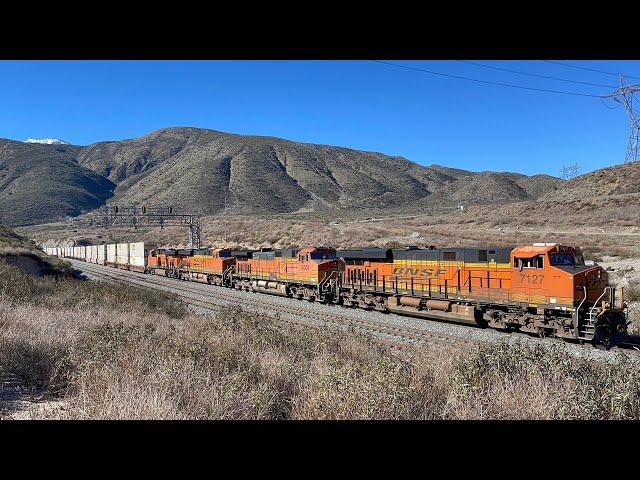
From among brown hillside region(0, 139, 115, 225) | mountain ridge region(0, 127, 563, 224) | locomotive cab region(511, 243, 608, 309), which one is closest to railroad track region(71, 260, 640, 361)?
locomotive cab region(511, 243, 608, 309)

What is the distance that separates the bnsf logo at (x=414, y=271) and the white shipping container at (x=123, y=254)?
148ft

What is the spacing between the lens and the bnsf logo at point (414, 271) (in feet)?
64.7

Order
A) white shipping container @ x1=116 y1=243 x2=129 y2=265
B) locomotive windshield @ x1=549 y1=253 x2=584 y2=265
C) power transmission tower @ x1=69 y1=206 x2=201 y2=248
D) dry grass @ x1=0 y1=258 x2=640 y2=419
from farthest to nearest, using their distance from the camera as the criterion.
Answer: white shipping container @ x1=116 y1=243 x2=129 y2=265, power transmission tower @ x1=69 y1=206 x2=201 y2=248, locomotive windshield @ x1=549 y1=253 x2=584 y2=265, dry grass @ x1=0 y1=258 x2=640 y2=419

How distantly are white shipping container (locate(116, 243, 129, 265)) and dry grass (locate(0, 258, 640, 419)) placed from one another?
50744 mm

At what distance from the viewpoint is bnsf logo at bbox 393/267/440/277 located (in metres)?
19.7

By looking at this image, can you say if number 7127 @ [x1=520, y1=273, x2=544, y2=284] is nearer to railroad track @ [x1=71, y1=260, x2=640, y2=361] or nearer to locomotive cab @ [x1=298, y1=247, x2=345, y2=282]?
railroad track @ [x1=71, y1=260, x2=640, y2=361]

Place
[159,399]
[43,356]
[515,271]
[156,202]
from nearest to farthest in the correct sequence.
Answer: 1. [159,399]
2. [43,356]
3. [515,271]
4. [156,202]

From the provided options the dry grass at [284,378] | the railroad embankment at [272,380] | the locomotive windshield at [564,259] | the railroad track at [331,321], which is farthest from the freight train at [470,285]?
the dry grass at [284,378]

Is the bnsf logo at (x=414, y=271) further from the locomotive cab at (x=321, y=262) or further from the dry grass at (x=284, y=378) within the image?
the dry grass at (x=284, y=378)
